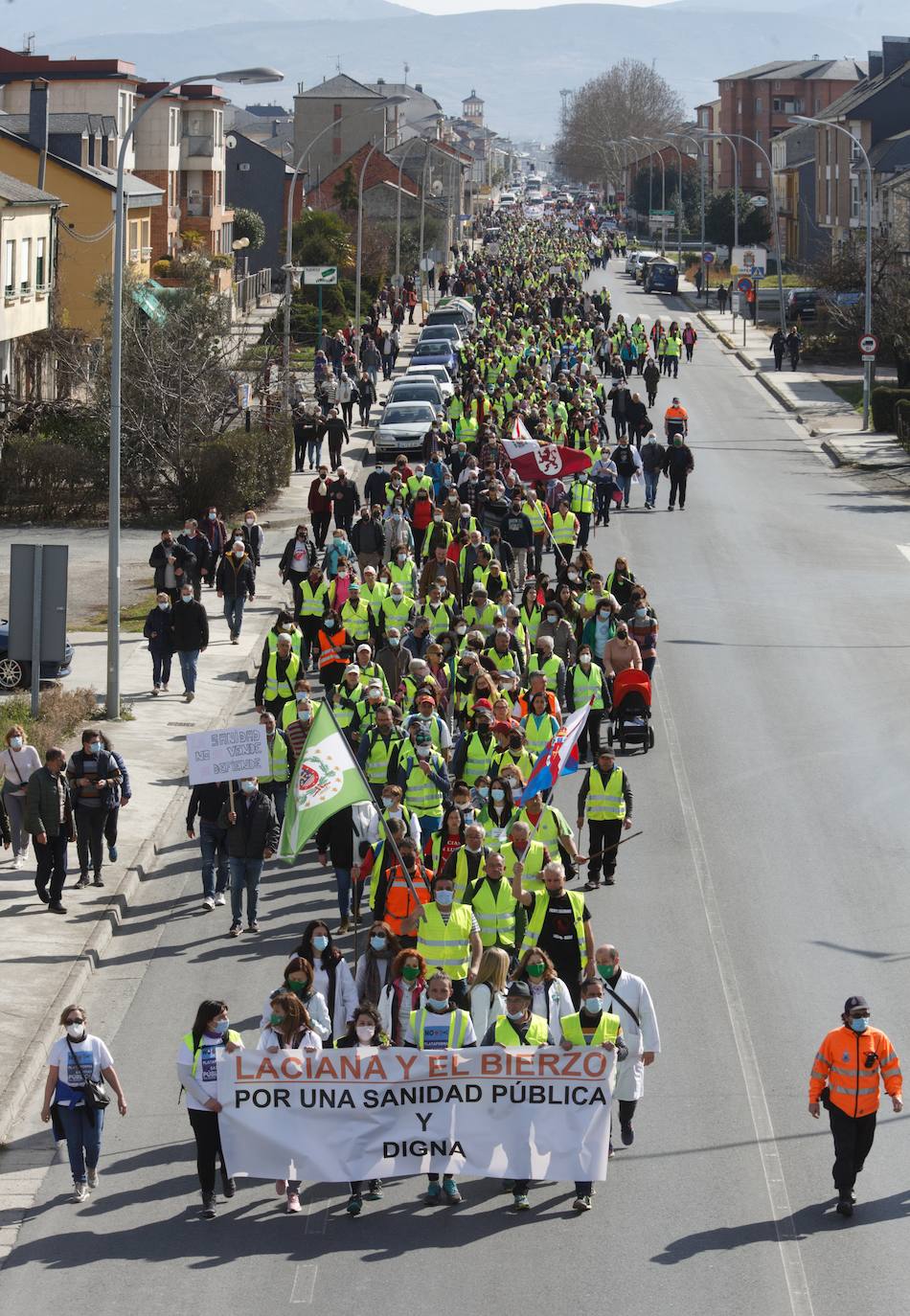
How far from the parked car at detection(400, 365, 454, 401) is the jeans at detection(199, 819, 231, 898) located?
33.1 m

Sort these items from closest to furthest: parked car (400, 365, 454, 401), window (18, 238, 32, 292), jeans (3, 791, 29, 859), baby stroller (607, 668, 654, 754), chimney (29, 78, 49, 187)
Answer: jeans (3, 791, 29, 859) < baby stroller (607, 668, 654, 754) < window (18, 238, 32, 292) < parked car (400, 365, 454, 401) < chimney (29, 78, 49, 187)

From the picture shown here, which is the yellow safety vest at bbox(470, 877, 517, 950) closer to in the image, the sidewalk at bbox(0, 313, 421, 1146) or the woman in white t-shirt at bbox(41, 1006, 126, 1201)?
the woman in white t-shirt at bbox(41, 1006, 126, 1201)

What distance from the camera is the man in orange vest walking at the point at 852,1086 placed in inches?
446

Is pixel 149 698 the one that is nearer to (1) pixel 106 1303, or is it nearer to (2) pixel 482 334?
(1) pixel 106 1303

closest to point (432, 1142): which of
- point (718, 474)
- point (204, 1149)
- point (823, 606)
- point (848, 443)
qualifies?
point (204, 1149)

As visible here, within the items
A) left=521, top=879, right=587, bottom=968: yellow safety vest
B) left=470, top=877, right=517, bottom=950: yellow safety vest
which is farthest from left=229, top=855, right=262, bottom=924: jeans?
left=521, top=879, right=587, bottom=968: yellow safety vest

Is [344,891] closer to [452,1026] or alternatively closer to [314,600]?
[452,1026]

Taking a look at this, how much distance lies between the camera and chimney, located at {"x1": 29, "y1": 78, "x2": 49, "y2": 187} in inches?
2152

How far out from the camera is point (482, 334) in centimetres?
6300

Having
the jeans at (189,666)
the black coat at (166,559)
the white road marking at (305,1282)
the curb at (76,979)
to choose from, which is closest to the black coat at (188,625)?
the jeans at (189,666)

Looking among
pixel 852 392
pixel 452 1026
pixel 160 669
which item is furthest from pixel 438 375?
pixel 452 1026

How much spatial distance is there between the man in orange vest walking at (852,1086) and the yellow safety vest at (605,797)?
5830mm

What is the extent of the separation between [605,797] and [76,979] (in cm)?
479

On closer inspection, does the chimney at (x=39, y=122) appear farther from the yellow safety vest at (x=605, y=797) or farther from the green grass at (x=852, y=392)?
the yellow safety vest at (x=605, y=797)
